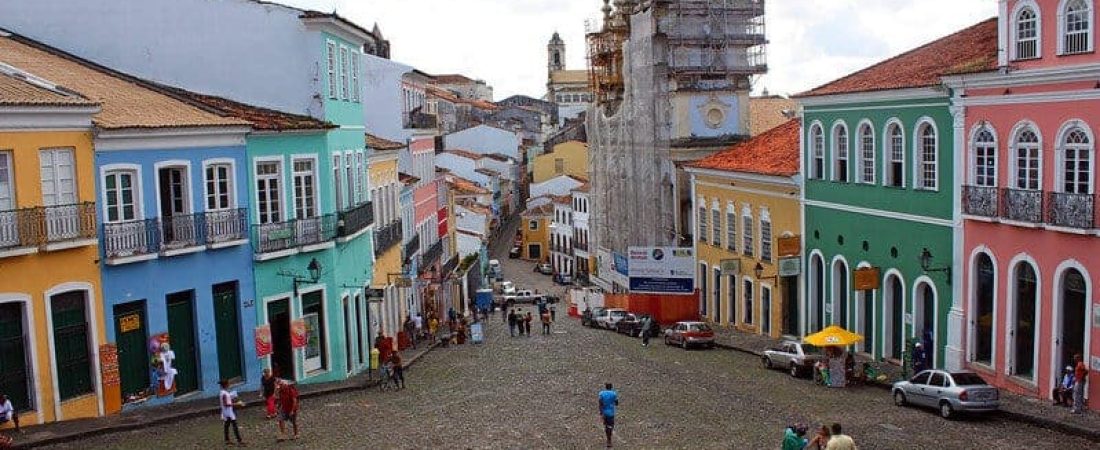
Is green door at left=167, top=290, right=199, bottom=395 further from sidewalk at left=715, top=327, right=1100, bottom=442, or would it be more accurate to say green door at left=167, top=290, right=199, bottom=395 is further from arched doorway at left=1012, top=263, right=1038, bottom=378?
arched doorway at left=1012, top=263, right=1038, bottom=378

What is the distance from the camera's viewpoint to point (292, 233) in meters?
26.4

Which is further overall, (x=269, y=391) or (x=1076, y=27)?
(x=1076, y=27)

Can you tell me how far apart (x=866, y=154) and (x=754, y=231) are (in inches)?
318

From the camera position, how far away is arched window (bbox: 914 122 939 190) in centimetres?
2792

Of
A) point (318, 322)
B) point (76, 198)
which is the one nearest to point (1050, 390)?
point (318, 322)

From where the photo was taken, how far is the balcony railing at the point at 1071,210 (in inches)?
883

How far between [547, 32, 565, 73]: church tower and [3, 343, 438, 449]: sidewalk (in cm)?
12516

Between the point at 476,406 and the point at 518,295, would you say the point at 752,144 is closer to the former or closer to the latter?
the point at 476,406

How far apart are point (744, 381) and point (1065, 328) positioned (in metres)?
7.41

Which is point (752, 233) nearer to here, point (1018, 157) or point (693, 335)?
point (693, 335)

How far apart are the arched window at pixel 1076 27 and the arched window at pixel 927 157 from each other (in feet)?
16.9

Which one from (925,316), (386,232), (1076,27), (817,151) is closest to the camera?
(1076,27)

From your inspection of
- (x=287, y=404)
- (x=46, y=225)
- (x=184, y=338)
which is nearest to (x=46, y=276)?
(x=46, y=225)

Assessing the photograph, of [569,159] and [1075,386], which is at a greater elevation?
[569,159]
